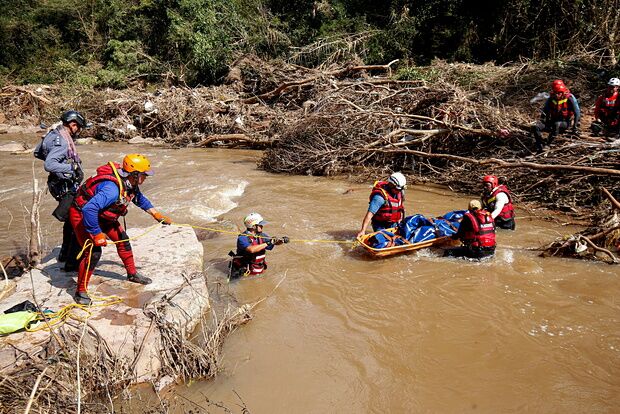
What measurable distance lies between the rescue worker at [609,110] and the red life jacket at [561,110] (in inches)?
21.2

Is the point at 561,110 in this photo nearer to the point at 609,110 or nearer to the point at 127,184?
the point at 609,110

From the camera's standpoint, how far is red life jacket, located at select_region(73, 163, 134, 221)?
4312mm

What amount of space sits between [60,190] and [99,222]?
0.91 meters

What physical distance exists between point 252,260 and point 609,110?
→ 737 cm

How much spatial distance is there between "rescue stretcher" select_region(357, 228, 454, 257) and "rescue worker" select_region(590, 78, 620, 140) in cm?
463

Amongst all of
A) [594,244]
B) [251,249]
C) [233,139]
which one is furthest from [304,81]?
[594,244]

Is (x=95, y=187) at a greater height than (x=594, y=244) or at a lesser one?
greater

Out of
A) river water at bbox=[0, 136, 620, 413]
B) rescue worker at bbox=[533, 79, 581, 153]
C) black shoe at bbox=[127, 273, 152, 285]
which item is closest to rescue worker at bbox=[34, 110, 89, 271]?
black shoe at bbox=[127, 273, 152, 285]

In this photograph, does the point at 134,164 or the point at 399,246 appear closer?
the point at 134,164

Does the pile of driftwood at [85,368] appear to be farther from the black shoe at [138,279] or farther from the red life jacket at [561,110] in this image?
the red life jacket at [561,110]

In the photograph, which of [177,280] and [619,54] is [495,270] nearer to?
[177,280]

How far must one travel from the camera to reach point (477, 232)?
5871 mm

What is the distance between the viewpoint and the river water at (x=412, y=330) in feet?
12.1

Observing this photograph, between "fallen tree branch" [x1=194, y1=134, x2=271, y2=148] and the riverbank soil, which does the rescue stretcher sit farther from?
"fallen tree branch" [x1=194, y1=134, x2=271, y2=148]
